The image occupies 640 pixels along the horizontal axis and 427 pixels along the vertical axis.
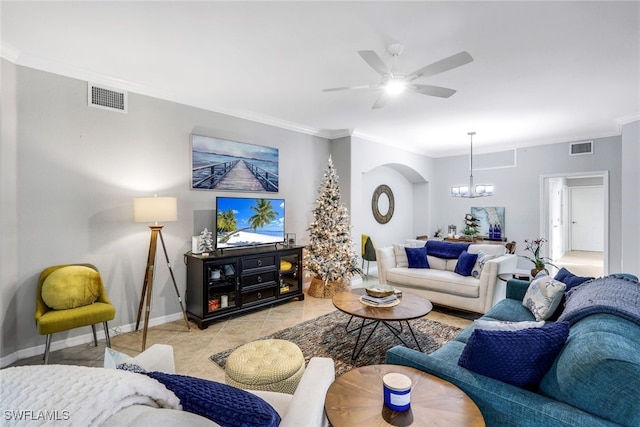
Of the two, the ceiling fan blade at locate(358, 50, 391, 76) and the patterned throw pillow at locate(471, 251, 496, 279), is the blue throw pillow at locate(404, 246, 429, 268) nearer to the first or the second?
the patterned throw pillow at locate(471, 251, 496, 279)

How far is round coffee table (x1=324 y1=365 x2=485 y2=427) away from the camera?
122 cm

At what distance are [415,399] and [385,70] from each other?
2.29 metres

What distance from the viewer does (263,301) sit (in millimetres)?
4207

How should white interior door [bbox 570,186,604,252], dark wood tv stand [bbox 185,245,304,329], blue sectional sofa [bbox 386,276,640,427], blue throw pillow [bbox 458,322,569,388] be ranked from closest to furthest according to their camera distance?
1. blue sectional sofa [bbox 386,276,640,427]
2. blue throw pillow [bbox 458,322,569,388]
3. dark wood tv stand [bbox 185,245,304,329]
4. white interior door [bbox 570,186,604,252]

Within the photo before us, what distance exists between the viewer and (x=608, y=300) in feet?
5.70

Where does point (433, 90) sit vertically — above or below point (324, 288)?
above

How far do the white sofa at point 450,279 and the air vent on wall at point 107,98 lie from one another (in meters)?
3.87

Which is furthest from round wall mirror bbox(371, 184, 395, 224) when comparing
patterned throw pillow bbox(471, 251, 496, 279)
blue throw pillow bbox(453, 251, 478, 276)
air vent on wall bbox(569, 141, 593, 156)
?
air vent on wall bbox(569, 141, 593, 156)

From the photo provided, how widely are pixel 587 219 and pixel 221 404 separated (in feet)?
40.3

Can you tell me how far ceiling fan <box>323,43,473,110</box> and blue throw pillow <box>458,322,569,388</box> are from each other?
6.01 feet

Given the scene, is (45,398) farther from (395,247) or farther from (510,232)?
(510,232)

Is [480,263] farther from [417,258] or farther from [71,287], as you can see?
[71,287]

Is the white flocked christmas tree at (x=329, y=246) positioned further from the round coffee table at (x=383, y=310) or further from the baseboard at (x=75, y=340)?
the baseboard at (x=75, y=340)

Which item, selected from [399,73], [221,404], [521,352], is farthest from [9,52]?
[521,352]
